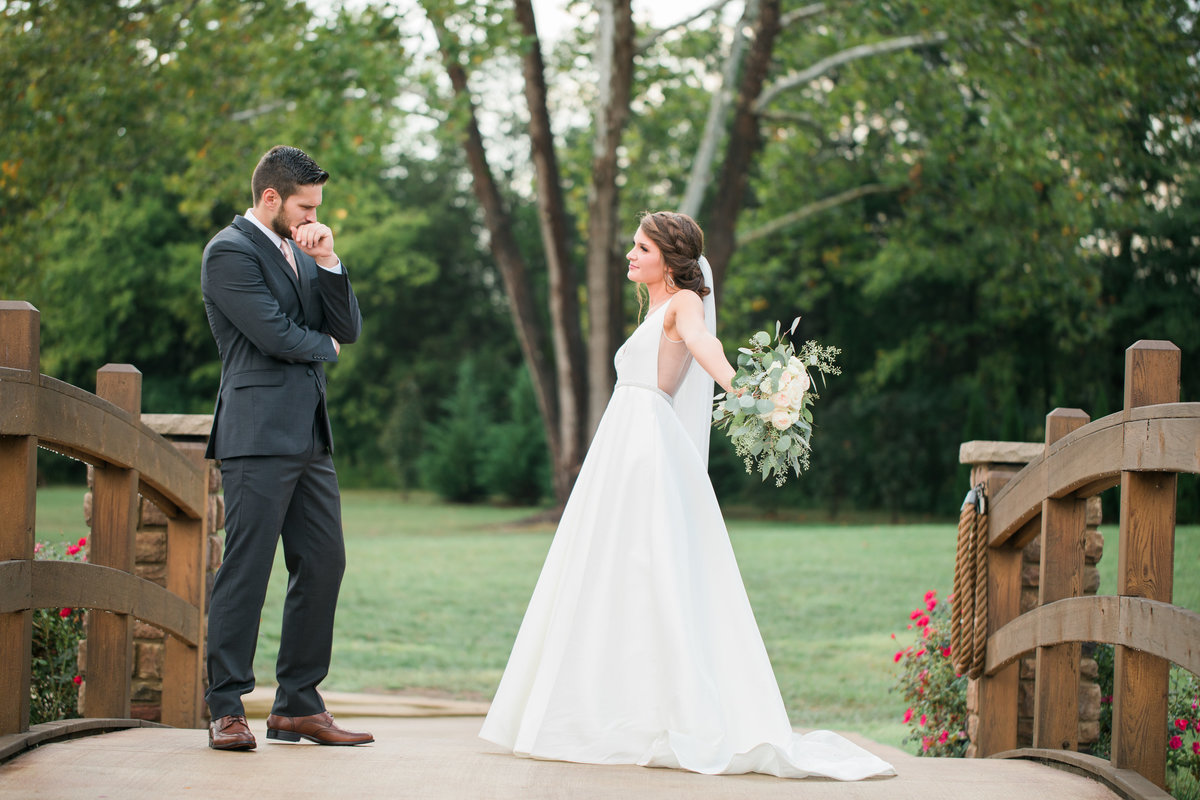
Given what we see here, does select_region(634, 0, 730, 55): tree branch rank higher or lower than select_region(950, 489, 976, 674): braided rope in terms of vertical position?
higher

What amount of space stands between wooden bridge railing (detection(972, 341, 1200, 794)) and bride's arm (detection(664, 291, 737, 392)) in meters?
1.17

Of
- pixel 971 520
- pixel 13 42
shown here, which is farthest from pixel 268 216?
→ pixel 13 42

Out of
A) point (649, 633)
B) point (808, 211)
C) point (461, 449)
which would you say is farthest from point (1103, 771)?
point (461, 449)

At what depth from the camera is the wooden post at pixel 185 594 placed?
4781 mm

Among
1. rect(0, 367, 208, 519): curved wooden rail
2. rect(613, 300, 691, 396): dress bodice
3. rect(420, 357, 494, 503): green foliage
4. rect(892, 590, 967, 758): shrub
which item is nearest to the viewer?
rect(0, 367, 208, 519): curved wooden rail

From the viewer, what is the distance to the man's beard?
392cm

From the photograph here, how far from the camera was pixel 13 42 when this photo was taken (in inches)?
445

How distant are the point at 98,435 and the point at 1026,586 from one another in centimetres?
377

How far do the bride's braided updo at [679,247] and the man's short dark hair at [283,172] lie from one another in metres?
1.18

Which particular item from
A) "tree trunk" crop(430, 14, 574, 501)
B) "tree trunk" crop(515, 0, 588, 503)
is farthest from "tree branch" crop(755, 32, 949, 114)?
"tree trunk" crop(430, 14, 574, 501)

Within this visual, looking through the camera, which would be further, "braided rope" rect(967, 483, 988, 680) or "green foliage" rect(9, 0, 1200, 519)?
"green foliage" rect(9, 0, 1200, 519)

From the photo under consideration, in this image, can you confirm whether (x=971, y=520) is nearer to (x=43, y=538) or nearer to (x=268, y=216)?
(x=268, y=216)

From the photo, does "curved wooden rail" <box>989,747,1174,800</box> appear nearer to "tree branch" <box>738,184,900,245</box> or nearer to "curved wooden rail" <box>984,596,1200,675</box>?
"curved wooden rail" <box>984,596,1200,675</box>

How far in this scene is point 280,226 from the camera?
155 inches
